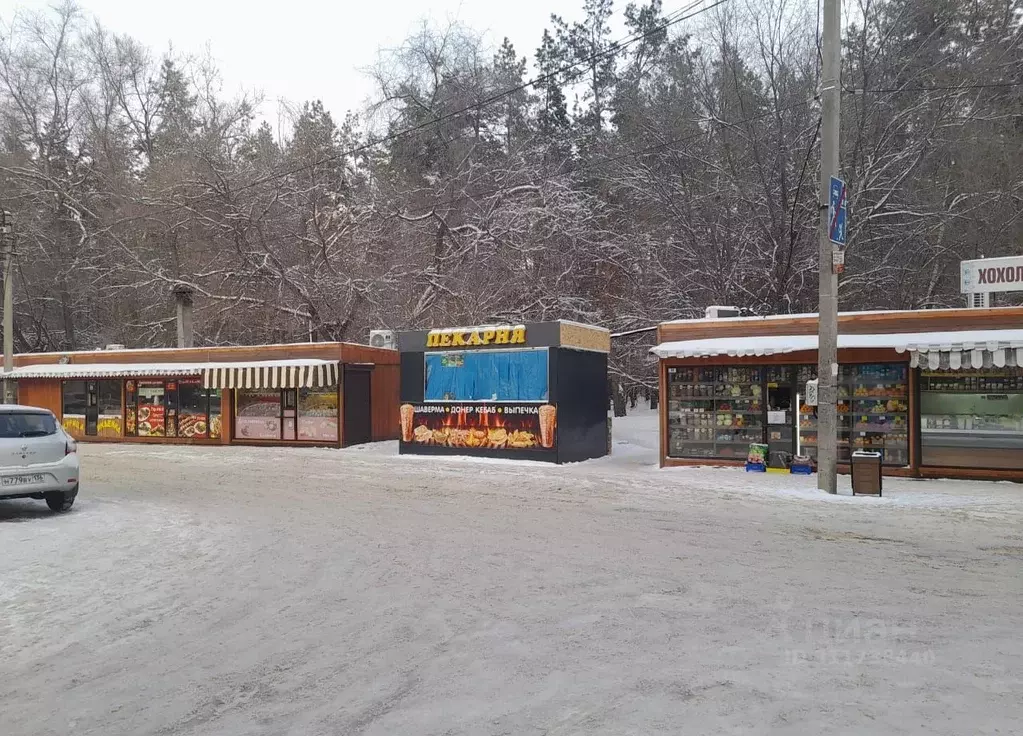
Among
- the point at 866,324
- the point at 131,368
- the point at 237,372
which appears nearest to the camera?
the point at 866,324

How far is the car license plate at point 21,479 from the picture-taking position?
10715 mm

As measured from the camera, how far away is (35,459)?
36.1 ft

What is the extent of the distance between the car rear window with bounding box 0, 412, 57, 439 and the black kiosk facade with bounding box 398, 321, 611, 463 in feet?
34.1

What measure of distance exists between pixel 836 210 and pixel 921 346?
369cm

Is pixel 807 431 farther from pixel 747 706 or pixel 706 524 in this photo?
pixel 747 706

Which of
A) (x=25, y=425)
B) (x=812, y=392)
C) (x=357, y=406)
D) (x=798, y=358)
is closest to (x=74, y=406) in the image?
(x=357, y=406)

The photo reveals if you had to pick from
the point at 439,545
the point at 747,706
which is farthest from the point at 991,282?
the point at 747,706

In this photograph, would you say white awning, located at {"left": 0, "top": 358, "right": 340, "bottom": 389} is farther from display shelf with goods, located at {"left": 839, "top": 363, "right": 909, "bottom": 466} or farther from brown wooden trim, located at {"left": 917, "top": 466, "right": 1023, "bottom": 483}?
brown wooden trim, located at {"left": 917, "top": 466, "right": 1023, "bottom": 483}

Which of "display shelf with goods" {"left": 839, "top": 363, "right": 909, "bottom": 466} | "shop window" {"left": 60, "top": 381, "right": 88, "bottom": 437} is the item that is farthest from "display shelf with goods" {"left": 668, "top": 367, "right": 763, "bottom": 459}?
"shop window" {"left": 60, "top": 381, "right": 88, "bottom": 437}

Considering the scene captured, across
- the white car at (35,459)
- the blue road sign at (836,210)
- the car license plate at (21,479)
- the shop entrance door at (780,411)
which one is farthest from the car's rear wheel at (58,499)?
the shop entrance door at (780,411)

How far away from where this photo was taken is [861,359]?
16328 mm

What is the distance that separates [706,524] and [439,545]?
12.4 feet

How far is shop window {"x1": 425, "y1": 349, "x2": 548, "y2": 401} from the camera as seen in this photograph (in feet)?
63.3

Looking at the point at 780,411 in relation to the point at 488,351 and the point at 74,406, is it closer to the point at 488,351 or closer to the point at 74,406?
→ the point at 488,351
